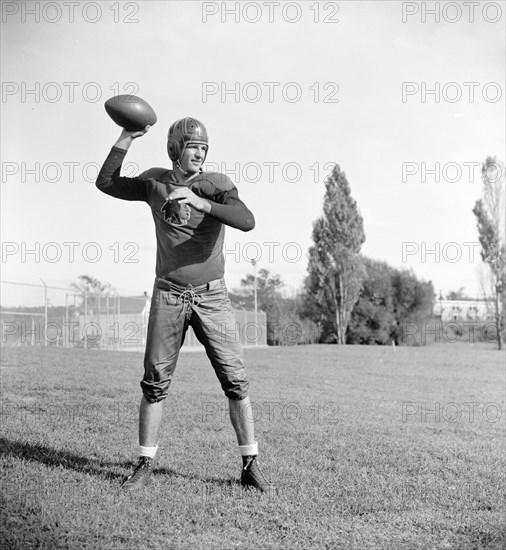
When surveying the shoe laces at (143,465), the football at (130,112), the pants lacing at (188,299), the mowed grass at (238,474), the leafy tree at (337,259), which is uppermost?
the leafy tree at (337,259)

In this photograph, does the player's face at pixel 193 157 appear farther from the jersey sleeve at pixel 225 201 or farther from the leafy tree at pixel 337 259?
the leafy tree at pixel 337 259

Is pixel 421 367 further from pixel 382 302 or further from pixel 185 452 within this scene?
pixel 382 302

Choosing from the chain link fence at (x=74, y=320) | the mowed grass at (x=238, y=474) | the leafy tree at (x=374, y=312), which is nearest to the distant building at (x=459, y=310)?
the leafy tree at (x=374, y=312)

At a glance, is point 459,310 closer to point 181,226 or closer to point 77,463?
point 77,463

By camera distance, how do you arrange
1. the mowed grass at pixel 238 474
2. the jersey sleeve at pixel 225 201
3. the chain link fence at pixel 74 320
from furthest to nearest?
the chain link fence at pixel 74 320
the jersey sleeve at pixel 225 201
the mowed grass at pixel 238 474

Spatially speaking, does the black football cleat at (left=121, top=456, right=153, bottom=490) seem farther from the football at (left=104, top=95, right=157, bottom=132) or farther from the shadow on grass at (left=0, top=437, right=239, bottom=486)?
the football at (left=104, top=95, right=157, bottom=132)

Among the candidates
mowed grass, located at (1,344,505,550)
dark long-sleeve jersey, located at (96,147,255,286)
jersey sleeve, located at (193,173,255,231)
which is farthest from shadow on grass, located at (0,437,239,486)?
jersey sleeve, located at (193,173,255,231)

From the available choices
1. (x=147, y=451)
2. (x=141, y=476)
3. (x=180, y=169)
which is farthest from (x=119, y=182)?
(x=141, y=476)

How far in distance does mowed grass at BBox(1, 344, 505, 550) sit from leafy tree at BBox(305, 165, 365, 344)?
36.8 m

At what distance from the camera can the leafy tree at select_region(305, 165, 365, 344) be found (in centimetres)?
4659

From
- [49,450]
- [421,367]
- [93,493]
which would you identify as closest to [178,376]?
[49,450]

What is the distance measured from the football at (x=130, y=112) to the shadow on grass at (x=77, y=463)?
241 centimetres

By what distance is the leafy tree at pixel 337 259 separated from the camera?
4659 centimetres

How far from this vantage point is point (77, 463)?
15.7 feet
